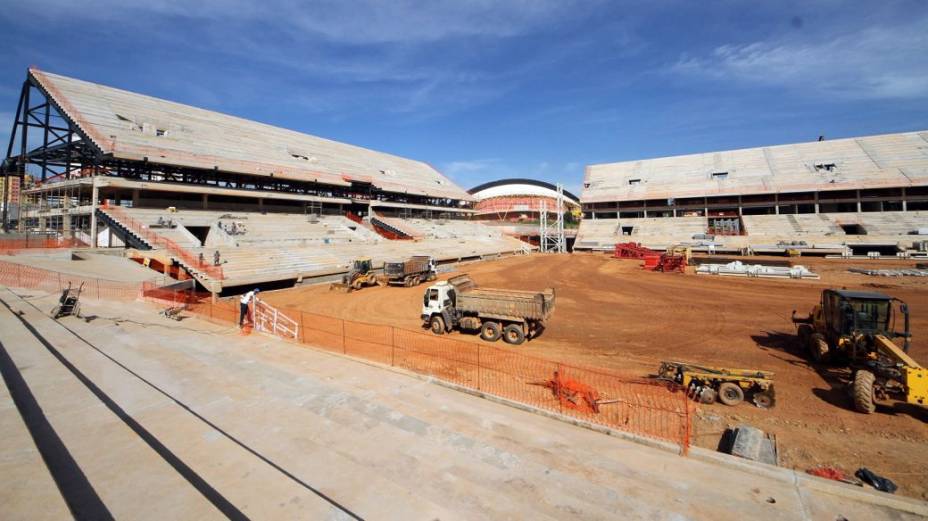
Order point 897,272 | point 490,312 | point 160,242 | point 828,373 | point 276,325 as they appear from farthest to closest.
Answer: point 897,272
point 160,242
point 276,325
point 490,312
point 828,373

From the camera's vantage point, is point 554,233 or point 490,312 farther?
point 554,233

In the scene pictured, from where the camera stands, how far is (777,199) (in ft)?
181

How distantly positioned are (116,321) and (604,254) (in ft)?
164

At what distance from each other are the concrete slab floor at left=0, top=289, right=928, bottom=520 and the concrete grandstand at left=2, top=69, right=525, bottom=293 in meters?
16.1

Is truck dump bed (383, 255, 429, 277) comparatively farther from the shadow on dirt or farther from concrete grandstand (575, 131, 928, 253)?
concrete grandstand (575, 131, 928, 253)

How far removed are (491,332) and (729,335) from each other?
922cm

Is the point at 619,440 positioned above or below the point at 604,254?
below

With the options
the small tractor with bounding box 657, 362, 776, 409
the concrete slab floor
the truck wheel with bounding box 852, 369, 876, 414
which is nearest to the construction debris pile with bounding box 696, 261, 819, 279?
the truck wheel with bounding box 852, 369, 876, 414

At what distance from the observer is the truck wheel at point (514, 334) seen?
14.5 m

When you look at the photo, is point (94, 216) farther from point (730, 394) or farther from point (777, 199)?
point (777, 199)

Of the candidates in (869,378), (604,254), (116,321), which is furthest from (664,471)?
(604,254)

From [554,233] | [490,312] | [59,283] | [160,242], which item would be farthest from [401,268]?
[554,233]

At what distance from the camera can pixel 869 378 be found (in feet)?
28.8

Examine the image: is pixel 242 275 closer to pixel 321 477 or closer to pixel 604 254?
pixel 321 477
